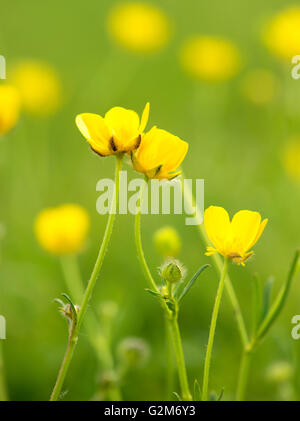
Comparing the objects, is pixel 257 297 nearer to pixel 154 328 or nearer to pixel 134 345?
pixel 134 345

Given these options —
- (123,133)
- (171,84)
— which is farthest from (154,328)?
(171,84)

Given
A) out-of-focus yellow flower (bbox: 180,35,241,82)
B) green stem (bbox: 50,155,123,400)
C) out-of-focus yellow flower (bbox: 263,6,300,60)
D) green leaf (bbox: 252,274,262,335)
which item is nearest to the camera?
green stem (bbox: 50,155,123,400)

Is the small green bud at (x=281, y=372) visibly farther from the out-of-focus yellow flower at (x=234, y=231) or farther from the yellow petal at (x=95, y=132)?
the yellow petal at (x=95, y=132)

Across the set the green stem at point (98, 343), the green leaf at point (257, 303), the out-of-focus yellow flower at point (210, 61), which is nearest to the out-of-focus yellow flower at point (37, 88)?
the out-of-focus yellow flower at point (210, 61)

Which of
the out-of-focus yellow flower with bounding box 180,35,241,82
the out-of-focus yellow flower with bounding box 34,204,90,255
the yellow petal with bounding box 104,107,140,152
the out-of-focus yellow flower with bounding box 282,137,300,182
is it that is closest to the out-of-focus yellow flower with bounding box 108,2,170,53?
the out-of-focus yellow flower with bounding box 180,35,241,82

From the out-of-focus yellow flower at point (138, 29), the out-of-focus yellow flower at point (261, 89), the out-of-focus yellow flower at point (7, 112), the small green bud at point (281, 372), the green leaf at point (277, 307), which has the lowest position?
the small green bud at point (281, 372)

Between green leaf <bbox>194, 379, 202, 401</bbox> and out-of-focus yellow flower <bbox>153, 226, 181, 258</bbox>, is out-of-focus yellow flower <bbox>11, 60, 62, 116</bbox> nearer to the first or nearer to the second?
out-of-focus yellow flower <bbox>153, 226, 181, 258</bbox>
